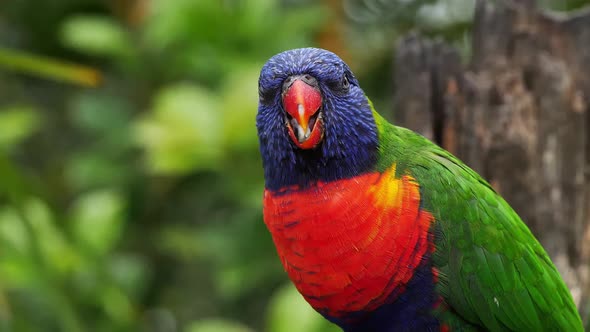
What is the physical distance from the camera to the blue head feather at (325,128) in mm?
1588

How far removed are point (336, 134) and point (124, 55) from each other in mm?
2006

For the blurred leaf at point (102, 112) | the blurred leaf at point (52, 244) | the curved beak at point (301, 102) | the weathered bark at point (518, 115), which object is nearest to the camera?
the curved beak at point (301, 102)

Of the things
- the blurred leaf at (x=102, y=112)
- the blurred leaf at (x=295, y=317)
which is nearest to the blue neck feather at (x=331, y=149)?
the blurred leaf at (x=295, y=317)

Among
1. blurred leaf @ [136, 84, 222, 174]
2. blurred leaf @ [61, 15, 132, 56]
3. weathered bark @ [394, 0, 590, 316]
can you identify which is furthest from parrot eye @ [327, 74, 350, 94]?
blurred leaf @ [61, 15, 132, 56]

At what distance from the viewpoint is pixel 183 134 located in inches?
115

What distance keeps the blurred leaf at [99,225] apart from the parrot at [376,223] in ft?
4.37

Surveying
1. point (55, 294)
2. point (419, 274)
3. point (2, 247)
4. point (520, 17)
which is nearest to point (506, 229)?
point (419, 274)

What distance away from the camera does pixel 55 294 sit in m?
2.61

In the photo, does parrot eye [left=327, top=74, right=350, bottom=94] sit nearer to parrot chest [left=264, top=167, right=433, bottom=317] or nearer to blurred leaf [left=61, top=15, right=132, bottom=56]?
parrot chest [left=264, top=167, right=433, bottom=317]

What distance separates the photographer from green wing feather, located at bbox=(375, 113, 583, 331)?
1.63 m

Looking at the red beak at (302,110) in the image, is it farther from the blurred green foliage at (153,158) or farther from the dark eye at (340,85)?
the blurred green foliage at (153,158)

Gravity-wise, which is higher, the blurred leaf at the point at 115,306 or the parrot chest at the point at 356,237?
the parrot chest at the point at 356,237

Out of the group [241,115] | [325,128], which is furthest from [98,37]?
[325,128]

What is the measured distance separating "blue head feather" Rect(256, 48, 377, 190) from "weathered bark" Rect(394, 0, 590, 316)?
621 mm
